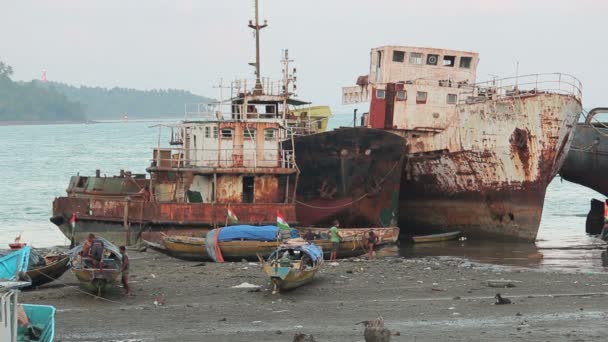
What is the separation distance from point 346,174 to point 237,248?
8173mm

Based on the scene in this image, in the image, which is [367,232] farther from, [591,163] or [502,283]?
[591,163]

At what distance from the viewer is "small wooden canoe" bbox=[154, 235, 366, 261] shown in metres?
29.5

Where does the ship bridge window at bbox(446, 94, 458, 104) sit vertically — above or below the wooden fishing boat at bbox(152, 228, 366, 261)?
above

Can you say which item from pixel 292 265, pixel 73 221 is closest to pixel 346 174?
pixel 73 221

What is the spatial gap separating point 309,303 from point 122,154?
96.5 meters

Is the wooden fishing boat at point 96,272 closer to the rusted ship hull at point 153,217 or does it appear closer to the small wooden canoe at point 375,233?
the rusted ship hull at point 153,217

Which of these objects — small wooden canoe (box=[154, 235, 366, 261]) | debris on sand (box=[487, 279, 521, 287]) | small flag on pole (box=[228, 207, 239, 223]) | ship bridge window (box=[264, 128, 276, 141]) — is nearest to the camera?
debris on sand (box=[487, 279, 521, 287])

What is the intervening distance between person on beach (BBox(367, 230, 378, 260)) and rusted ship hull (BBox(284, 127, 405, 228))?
5381mm

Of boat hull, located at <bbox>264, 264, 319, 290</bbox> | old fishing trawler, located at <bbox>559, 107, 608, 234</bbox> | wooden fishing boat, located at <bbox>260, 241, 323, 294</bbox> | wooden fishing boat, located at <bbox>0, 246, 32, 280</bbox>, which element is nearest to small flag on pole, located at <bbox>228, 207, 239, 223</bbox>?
wooden fishing boat, located at <bbox>260, 241, 323, 294</bbox>

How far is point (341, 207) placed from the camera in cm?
3666

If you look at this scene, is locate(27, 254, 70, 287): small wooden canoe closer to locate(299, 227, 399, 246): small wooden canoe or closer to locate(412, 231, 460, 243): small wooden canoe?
locate(299, 227, 399, 246): small wooden canoe

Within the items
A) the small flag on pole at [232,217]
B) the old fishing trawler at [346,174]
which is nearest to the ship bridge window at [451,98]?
the old fishing trawler at [346,174]

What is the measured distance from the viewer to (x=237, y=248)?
97.0 ft

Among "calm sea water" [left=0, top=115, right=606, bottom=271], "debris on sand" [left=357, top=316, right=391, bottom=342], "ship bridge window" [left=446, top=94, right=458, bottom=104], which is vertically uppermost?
"ship bridge window" [left=446, top=94, right=458, bottom=104]
